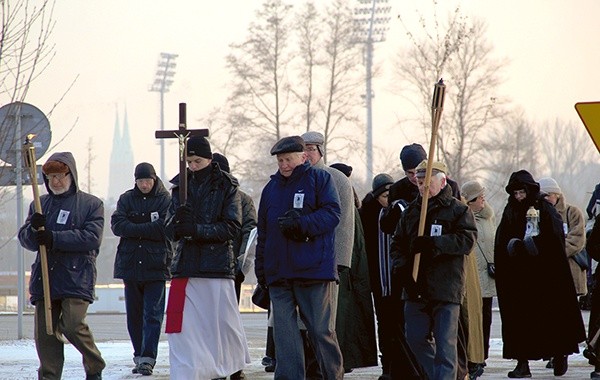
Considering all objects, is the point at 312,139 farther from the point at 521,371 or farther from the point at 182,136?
the point at 521,371

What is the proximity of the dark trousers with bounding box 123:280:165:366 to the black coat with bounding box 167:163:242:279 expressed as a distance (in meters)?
2.61

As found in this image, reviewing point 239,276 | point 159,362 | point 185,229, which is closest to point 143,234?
point 239,276

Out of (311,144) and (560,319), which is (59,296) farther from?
(560,319)

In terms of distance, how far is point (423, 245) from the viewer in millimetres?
10328

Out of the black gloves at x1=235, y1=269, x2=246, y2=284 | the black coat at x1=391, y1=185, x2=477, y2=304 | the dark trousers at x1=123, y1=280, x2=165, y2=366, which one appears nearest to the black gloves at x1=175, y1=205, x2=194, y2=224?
the black coat at x1=391, y1=185, x2=477, y2=304

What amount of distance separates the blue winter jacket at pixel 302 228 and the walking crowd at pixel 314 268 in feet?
0.03

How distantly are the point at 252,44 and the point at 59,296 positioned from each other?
29638mm

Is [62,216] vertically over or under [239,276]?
over

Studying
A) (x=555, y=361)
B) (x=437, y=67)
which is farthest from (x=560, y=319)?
(x=437, y=67)

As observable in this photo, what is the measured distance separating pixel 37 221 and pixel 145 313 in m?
2.70

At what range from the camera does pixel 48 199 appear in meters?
11.6

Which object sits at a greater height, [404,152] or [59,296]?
[404,152]

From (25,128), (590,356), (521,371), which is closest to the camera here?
(521,371)

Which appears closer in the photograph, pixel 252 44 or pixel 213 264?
pixel 213 264
